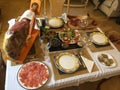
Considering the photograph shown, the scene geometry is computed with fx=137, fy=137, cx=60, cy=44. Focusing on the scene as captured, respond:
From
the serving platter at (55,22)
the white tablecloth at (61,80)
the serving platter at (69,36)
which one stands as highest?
the serving platter at (55,22)

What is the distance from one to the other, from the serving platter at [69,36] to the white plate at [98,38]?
5.9 inches

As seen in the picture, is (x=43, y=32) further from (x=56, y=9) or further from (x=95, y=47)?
(x=56, y=9)

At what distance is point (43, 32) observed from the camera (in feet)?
4.20

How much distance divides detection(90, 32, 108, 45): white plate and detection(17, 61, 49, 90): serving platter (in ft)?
1.88

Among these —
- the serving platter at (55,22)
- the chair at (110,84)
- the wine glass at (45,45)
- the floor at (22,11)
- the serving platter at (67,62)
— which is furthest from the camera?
the floor at (22,11)

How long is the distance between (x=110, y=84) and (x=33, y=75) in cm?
77

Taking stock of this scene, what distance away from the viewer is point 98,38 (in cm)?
137

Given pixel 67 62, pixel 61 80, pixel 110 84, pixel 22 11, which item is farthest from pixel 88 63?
pixel 22 11

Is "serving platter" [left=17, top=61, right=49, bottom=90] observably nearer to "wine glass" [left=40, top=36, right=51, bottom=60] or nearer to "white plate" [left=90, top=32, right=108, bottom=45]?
"wine glass" [left=40, top=36, right=51, bottom=60]

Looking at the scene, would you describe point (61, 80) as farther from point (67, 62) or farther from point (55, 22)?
point (55, 22)

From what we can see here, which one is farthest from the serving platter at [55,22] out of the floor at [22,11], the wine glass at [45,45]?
the floor at [22,11]

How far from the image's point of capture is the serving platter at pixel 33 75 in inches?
37.2

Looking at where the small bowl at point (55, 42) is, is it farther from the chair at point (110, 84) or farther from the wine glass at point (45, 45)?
the chair at point (110, 84)

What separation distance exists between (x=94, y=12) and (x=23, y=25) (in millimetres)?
2465
